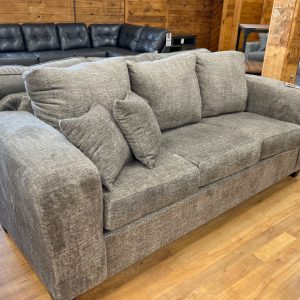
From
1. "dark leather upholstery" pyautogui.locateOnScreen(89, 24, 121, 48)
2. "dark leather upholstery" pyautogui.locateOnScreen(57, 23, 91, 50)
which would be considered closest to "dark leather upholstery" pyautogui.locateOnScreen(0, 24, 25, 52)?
"dark leather upholstery" pyautogui.locateOnScreen(57, 23, 91, 50)

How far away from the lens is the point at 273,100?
2418 millimetres

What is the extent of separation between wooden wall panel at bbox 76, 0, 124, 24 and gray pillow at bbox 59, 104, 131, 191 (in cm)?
457

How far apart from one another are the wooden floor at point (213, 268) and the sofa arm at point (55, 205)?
0.22 m

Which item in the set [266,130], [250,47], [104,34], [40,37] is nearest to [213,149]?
[266,130]

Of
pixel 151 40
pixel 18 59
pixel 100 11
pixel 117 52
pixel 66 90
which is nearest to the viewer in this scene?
pixel 66 90

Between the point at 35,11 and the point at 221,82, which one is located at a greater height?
the point at 35,11

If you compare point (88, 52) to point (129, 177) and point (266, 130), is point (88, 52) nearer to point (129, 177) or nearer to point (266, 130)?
point (266, 130)

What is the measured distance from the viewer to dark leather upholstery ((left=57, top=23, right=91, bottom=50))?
4.82 meters

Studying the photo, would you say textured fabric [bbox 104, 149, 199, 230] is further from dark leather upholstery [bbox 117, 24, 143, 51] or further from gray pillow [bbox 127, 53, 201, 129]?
dark leather upholstery [bbox 117, 24, 143, 51]

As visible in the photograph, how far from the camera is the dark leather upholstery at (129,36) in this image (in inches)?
202

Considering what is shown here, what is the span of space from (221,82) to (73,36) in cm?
335

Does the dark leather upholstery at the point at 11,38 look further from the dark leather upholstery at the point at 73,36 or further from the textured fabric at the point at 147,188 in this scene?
the textured fabric at the point at 147,188

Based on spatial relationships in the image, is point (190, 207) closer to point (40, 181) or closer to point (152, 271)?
point (152, 271)

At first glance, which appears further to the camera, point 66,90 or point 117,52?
point 117,52
